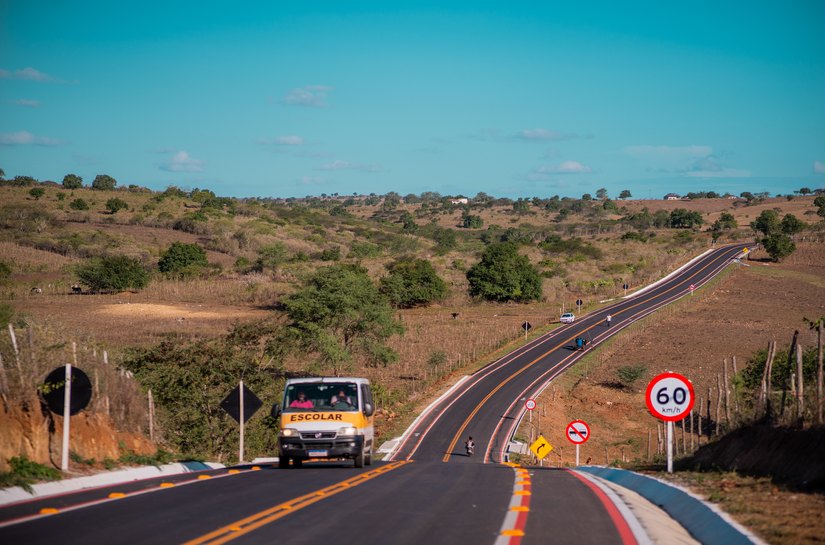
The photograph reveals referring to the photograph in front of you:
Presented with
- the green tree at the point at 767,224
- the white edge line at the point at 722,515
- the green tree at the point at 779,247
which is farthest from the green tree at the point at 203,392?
the green tree at the point at 767,224

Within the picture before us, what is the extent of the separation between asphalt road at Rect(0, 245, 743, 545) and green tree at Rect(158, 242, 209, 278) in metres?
98.6

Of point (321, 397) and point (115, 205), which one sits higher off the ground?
point (115, 205)

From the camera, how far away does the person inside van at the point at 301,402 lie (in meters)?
21.1

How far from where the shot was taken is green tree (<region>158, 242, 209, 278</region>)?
383 ft

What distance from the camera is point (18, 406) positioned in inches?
615

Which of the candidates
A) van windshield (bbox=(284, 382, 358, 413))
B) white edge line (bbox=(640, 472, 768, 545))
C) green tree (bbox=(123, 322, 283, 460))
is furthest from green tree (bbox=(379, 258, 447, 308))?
white edge line (bbox=(640, 472, 768, 545))

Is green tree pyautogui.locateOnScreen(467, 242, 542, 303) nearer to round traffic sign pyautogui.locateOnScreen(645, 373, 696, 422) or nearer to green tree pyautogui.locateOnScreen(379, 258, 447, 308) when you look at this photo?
green tree pyautogui.locateOnScreen(379, 258, 447, 308)

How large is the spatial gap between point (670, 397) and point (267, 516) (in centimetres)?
815

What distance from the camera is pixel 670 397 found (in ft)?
53.8

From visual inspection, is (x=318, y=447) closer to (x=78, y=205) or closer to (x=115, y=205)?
(x=78, y=205)

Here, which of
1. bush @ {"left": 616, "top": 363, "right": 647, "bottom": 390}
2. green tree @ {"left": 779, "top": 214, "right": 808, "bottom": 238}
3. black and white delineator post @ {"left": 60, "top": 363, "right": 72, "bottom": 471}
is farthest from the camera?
green tree @ {"left": 779, "top": 214, "right": 808, "bottom": 238}

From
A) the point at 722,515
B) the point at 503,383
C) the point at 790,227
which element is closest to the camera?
the point at 722,515

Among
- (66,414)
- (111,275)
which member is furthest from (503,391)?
(111,275)

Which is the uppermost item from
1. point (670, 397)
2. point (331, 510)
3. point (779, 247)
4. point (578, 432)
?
point (779, 247)
